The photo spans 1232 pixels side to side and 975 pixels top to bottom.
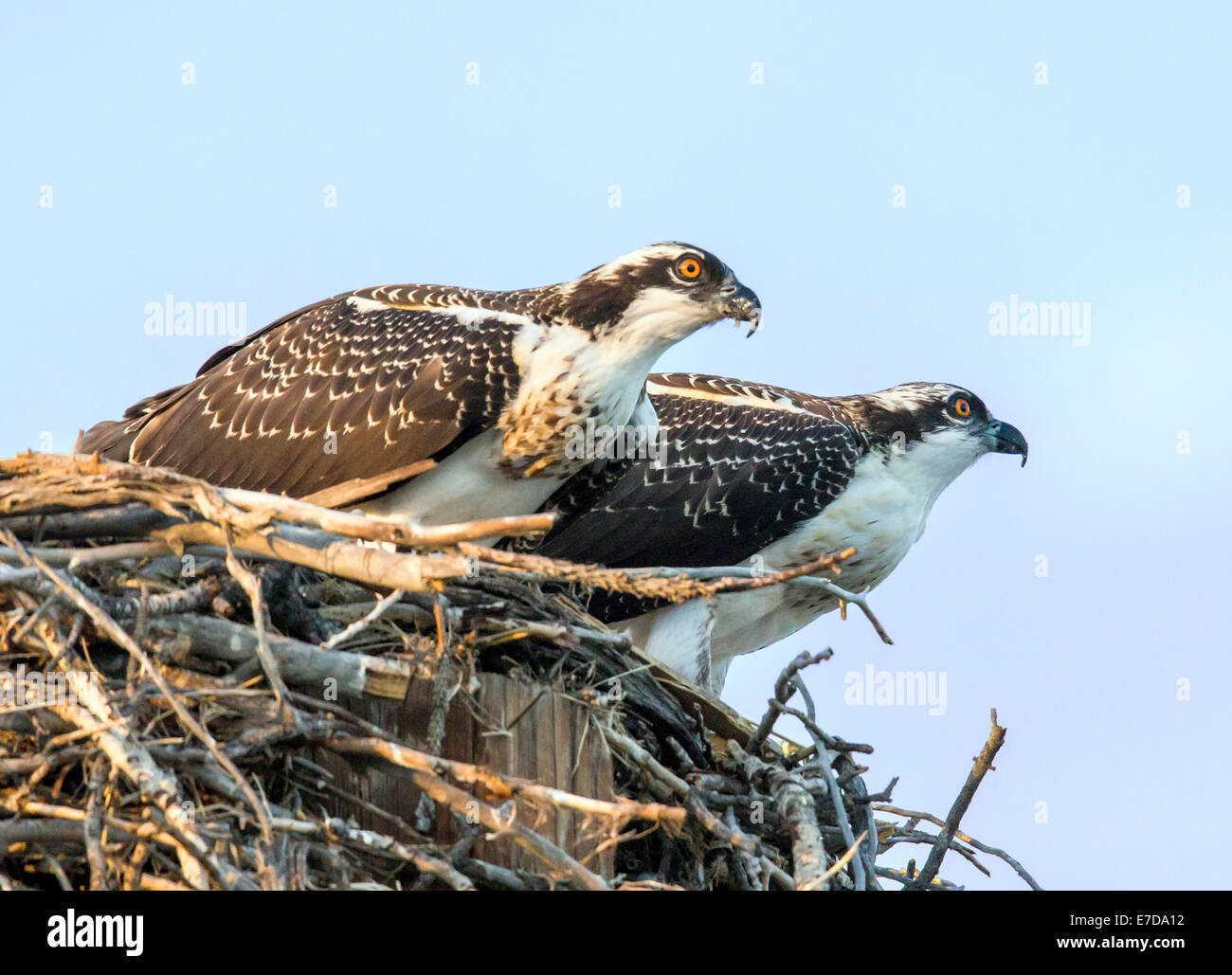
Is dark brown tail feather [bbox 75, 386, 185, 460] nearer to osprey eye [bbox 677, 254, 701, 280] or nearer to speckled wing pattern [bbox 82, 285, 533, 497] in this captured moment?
speckled wing pattern [bbox 82, 285, 533, 497]

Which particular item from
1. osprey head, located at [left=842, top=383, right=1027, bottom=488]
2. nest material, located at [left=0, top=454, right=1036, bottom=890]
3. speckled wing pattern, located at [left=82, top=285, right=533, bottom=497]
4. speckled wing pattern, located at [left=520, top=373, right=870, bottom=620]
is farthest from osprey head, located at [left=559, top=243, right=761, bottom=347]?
osprey head, located at [left=842, top=383, right=1027, bottom=488]

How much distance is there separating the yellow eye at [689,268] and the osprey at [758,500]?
152cm

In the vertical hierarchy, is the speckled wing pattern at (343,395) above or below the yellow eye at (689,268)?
below

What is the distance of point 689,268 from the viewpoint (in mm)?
7500

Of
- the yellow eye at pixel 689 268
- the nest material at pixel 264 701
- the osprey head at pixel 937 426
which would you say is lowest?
the nest material at pixel 264 701

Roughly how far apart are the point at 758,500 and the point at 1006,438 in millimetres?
1952

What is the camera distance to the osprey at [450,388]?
7.10 m

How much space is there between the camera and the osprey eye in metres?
7.49

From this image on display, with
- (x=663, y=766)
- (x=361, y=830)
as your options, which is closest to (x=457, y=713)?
(x=361, y=830)

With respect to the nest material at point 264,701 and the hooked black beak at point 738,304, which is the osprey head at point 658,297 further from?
the nest material at point 264,701

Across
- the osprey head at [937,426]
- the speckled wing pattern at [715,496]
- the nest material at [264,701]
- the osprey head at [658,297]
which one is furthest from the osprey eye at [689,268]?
the osprey head at [937,426]

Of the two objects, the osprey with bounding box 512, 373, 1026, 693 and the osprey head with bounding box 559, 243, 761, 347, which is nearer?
the osprey head with bounding box 559, 243, 761, 347

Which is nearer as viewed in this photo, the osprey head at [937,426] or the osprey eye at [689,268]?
the osprey eye at [689,268]

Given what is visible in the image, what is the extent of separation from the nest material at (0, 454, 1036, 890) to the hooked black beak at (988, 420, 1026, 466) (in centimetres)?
467
